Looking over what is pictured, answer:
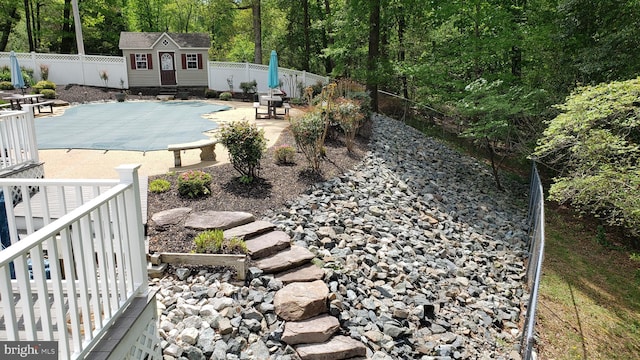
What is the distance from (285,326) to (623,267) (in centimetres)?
805

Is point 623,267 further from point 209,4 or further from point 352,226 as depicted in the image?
point 209,4

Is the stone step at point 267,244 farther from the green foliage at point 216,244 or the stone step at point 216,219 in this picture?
the stone step at point 216,219

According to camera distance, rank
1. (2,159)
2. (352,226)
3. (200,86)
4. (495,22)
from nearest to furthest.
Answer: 1. (2,159)
2. (352,226)
3. (495,22)
4. (200,86)

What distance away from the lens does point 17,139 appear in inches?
231

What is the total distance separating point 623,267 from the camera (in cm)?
871

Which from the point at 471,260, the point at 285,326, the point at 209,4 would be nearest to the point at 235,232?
the point at 285,326

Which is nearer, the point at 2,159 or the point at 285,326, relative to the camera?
the point at 285,326

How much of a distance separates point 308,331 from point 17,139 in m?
4.88

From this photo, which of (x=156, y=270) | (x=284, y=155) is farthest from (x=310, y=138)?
(x=156, y=270)

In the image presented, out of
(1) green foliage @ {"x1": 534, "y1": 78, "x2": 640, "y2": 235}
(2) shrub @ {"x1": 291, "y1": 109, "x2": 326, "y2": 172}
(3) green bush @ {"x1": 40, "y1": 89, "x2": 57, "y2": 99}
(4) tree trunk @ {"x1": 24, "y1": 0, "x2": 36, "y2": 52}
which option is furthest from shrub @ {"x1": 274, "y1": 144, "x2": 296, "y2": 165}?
(4) tree trunk @ {"x1": 24, "y1": 0, "x2": 36, "y2": 52}

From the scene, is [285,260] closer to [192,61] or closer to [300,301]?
[300,301]

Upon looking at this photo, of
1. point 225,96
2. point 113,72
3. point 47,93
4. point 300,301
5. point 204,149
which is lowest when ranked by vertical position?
point 300,301

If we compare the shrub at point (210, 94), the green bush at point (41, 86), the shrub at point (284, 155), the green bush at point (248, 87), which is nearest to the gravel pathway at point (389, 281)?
the shrub at point (284, 155)

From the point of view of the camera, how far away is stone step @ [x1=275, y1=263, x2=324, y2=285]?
4582mm
